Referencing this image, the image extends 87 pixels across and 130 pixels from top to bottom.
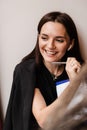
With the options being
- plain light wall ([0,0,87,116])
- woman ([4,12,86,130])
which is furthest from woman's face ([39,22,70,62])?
Result: plain light wall ([0,0,87,116])

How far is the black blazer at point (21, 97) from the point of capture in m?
1.03

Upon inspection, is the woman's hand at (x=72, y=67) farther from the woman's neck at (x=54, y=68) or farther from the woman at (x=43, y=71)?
the woman's neck at (x=54, y=68)

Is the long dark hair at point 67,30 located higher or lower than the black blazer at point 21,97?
higher

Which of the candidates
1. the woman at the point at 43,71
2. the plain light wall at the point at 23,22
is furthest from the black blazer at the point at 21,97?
the plain light wall at the point at 23,22

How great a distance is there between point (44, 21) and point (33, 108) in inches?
15.0

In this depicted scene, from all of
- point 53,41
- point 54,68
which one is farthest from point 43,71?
point 53,41

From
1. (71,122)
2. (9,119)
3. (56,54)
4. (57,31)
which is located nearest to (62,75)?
(56,54)

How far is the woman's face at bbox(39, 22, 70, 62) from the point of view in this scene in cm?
103

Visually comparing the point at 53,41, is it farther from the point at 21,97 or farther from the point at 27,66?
the point at 21,97

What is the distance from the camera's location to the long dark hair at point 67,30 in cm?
104

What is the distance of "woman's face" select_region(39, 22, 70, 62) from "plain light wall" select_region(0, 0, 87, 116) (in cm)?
11

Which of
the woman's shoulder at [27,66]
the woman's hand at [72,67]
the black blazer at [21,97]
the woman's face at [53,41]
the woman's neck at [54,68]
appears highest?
the woman's face at [53,41]

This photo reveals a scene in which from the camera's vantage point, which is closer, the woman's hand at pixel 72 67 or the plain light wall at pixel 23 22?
the woman's hand at pixel 72 67

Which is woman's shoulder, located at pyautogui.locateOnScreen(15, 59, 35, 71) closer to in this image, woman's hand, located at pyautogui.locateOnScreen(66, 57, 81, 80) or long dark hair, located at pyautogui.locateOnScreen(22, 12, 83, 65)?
long dark hair, located at pyautogui.locateOnScreen(22, 12, 83, 65)
